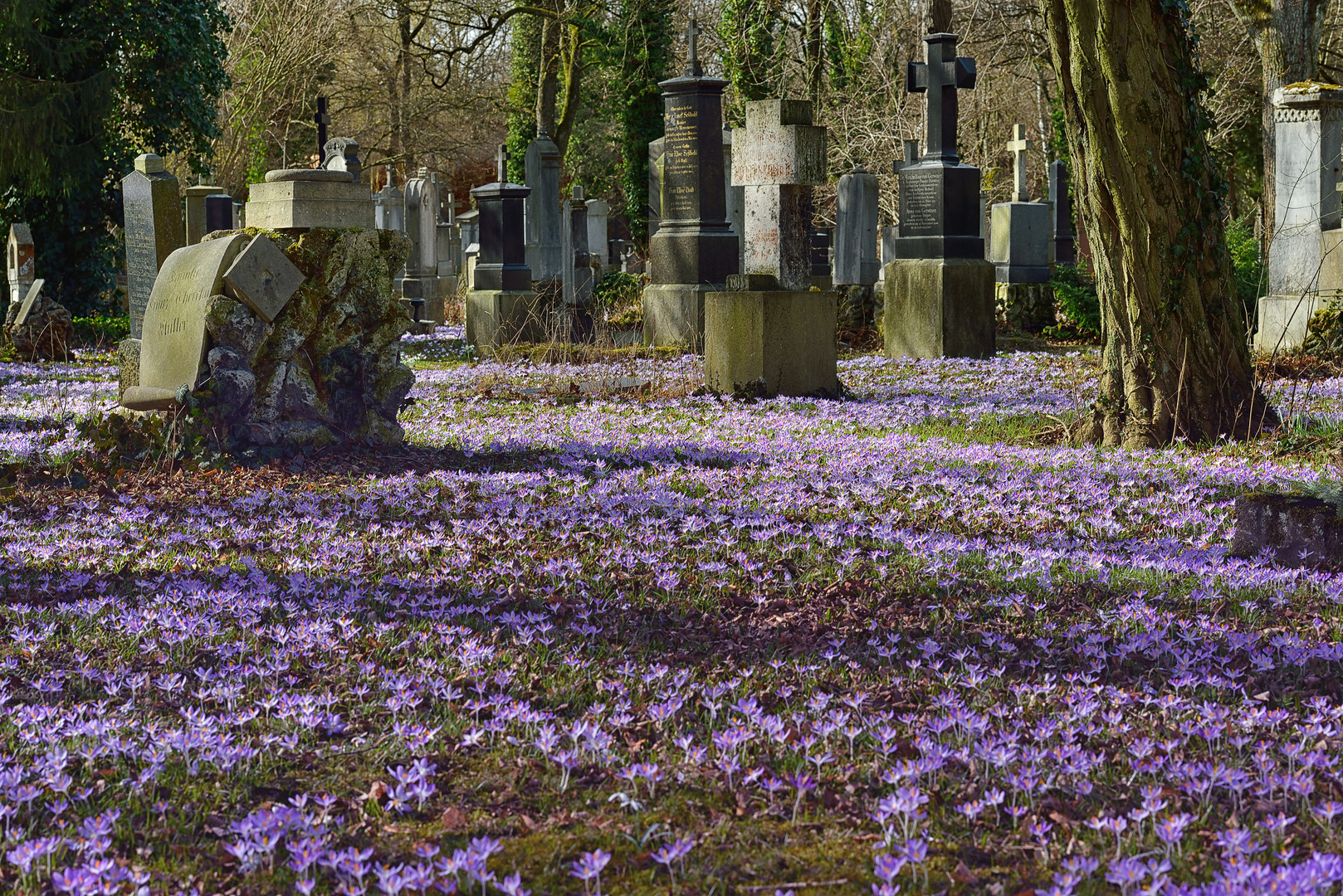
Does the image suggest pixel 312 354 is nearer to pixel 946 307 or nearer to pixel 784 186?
pixel 784 186

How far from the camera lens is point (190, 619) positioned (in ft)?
12.5

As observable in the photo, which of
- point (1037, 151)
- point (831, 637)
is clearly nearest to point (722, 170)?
point (831, 637)

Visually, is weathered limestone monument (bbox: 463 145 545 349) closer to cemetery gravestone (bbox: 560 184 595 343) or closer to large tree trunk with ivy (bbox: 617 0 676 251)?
cemetery gravestone (bbox: 560 184 595 343)

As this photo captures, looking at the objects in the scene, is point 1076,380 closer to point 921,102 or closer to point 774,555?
point 774,555

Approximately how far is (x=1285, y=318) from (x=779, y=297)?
21.0 ft

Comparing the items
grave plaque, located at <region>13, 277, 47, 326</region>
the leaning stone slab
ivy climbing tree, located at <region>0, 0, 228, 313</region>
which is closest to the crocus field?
the leaning stone slab

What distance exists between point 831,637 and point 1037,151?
38.8m

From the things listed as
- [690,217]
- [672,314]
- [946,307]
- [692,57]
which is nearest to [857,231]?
[690,217]

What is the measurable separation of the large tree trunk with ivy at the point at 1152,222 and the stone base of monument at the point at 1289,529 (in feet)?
8.70

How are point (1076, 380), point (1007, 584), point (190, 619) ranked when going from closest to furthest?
1. point (190, 619)
2. point (1007, 584)
3. point (1076, 380)

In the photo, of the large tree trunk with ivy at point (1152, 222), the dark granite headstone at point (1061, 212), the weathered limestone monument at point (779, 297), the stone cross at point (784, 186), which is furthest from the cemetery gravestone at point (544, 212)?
the large tree trunk with ivy at point (1152, 222)

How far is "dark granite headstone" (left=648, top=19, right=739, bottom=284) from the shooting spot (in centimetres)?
1529

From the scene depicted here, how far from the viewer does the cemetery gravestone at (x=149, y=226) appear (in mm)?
14828

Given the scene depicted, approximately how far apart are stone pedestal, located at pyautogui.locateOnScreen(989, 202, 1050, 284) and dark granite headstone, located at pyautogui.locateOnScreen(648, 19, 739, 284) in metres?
4.93
